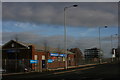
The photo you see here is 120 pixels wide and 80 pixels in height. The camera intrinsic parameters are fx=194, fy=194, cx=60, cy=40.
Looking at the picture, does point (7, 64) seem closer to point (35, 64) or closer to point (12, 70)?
point (12, 70)

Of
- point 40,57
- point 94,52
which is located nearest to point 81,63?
point 40,57

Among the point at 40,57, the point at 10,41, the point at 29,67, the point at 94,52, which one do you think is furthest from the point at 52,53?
the point at 94,52

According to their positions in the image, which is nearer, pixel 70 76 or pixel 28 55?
pixel 70 76

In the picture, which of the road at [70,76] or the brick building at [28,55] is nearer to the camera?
the road at [70,76]

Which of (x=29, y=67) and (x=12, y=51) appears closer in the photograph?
(x=29, y=67)

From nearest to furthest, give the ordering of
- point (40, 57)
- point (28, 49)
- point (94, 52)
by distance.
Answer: point (28, 49) < point (40, 57) < point (94, 52)

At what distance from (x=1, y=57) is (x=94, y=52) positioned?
114 metres

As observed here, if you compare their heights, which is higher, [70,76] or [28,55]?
[28,55]

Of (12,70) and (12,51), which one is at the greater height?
(12,51)

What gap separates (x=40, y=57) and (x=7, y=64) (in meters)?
11.6

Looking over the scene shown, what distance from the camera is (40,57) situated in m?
46.8

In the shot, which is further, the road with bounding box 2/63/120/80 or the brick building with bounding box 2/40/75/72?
the brick building with bounding box 2/40/75/72

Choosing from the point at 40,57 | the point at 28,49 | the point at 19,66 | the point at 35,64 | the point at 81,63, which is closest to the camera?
the point at 19,66

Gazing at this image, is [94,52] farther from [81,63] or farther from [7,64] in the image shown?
[7,64]
